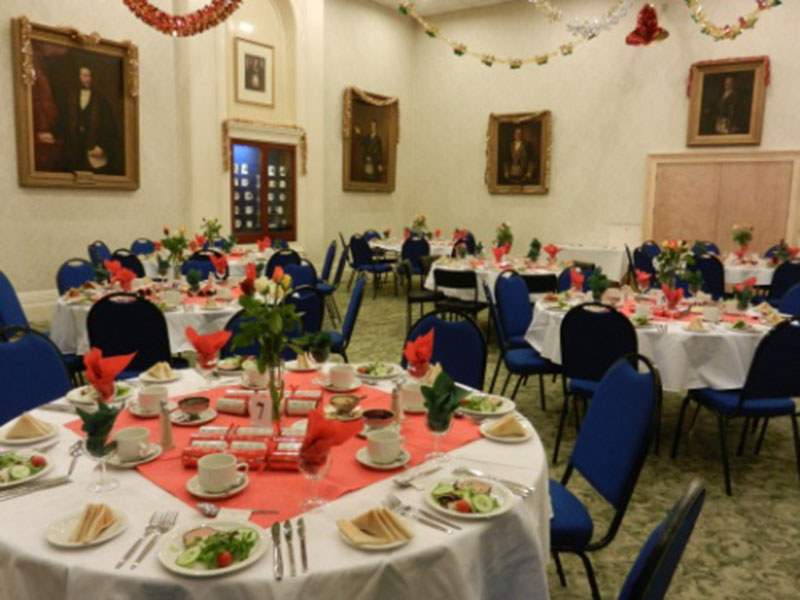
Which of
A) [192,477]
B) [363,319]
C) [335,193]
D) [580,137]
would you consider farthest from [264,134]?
[192,477]

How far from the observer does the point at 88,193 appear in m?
→ 8.64

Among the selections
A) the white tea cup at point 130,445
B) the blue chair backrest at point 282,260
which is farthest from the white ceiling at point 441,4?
the white tea cup at point 130,445

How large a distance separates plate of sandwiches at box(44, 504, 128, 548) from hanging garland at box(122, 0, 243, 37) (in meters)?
4.78

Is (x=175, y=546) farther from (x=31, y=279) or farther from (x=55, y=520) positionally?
(x=31, y=279)

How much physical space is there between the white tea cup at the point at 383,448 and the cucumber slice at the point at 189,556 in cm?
60

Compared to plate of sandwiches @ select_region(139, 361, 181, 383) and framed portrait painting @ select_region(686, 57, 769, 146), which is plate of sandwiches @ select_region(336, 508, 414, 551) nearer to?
plate of sandwiches @ select_region(139, 361, 181, 383)

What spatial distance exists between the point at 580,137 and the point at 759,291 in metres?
4.87

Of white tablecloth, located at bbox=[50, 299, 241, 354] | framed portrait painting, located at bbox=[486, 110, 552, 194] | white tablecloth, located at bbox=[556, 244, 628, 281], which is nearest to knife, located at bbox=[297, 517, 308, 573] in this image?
white tablecloth, located at bbox=[50, 299, 241, 354]

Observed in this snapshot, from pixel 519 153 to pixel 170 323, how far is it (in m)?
9.50

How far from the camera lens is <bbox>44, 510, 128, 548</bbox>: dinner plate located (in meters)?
1.46

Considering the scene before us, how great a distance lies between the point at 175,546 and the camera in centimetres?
147

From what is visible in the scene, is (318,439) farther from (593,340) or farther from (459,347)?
(593,340)

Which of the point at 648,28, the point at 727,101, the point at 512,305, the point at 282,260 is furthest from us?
the point at 727,101

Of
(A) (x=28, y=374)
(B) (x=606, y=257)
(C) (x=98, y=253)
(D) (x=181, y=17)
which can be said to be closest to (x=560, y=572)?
(A) (x=28, y=374)
